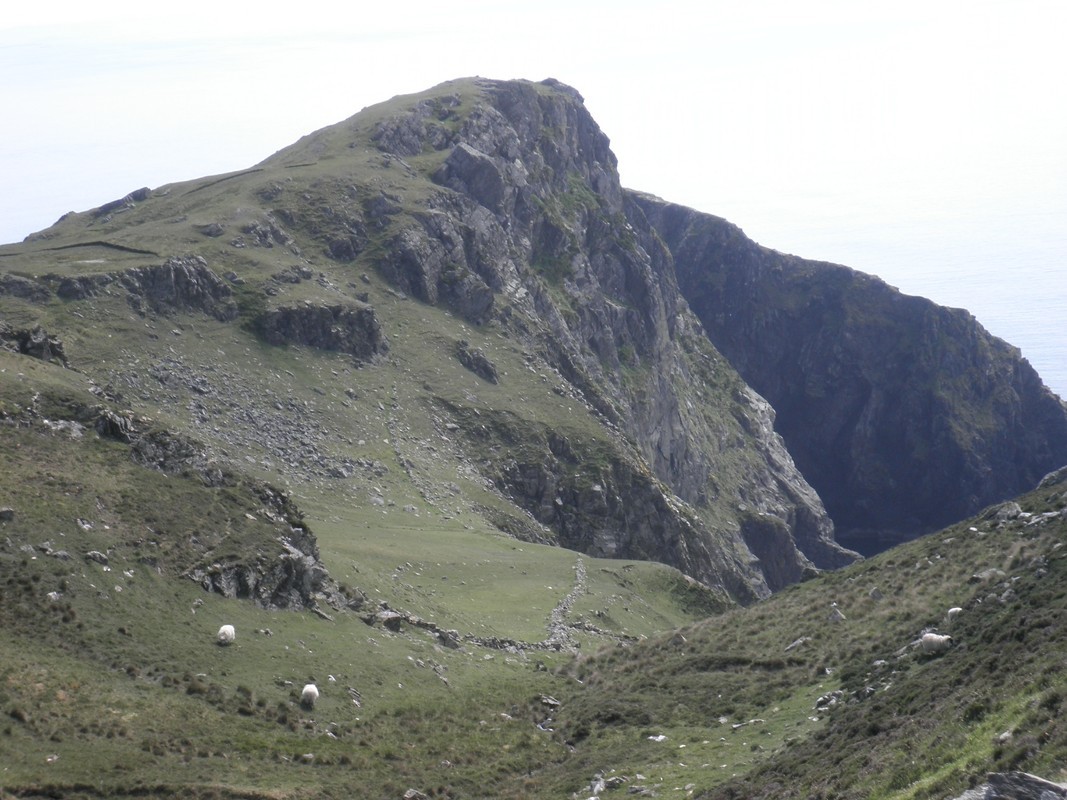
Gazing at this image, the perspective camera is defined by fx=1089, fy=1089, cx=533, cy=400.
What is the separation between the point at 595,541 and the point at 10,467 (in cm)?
6810

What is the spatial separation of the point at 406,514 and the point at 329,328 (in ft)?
92.6

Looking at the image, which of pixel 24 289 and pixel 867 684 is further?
pixel 24 289

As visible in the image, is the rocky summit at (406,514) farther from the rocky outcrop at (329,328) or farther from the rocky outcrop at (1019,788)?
the rocky outcrop at (1019,788)

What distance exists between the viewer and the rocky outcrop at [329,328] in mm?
99500

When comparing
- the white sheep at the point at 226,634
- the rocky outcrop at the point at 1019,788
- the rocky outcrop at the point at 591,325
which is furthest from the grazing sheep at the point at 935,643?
the rocky outcrop at the point at 591,325

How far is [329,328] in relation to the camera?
338 feet

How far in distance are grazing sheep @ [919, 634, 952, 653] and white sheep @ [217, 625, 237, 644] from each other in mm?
25276

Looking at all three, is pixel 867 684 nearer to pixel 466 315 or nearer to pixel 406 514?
pixel 406 514

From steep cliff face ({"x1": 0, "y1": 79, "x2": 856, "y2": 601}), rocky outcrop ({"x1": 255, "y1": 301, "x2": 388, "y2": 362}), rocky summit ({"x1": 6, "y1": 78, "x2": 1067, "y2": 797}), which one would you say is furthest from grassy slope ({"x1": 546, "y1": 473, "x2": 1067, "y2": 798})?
rocky outcrop ({"x1": 255, "y1": 301, "x2": 388, "y2": 362})

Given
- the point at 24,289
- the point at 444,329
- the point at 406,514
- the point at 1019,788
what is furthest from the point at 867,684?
the point at 444,329

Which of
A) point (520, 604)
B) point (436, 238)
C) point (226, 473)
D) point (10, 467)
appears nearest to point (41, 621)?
point (10, 467)

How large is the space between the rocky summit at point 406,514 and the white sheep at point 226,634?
0.44 metres

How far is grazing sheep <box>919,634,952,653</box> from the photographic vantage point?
35.4 metres

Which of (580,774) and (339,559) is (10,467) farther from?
(580,774)
